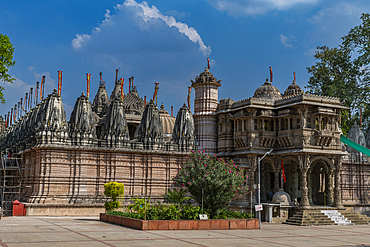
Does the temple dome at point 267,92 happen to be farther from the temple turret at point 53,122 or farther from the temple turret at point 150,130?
the temple turret at point 53,122

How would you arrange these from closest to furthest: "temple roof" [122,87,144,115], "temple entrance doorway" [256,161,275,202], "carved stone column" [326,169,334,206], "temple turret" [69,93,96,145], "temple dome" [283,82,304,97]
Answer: "temple turret" [69,93,96,145]
"carved stone column" [326,169,334,206]
"temple entrance doorway" [256,161,275,202]
"temple dome" [283,82,304,97]
"temple roof" [122,87,144,115]

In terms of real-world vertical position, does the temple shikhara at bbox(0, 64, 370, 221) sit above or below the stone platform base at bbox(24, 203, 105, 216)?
above

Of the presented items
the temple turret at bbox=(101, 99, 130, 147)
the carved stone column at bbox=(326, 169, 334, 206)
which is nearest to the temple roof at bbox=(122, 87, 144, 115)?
the temple turret at bbox=(101, 99, 130, 147)

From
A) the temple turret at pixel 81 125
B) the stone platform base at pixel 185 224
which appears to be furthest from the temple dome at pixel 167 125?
the stone platform base at pixel 185 224

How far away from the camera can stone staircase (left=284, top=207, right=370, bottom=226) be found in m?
34.0

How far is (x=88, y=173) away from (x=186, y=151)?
370 inches

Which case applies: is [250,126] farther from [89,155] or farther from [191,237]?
[191,237]

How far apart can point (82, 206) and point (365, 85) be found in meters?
38.4

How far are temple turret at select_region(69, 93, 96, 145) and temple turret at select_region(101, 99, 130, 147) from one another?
111 cm

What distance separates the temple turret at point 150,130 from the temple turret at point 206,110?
5619 millimetres

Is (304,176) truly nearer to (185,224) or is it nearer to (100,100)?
(185,224)

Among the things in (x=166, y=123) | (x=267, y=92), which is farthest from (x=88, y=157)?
(x=166, y=123)

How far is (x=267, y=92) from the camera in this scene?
1732 inches

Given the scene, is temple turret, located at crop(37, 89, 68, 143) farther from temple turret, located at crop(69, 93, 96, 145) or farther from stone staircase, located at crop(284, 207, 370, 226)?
stone staircase, located at crop(284, 207, 370, 226)
